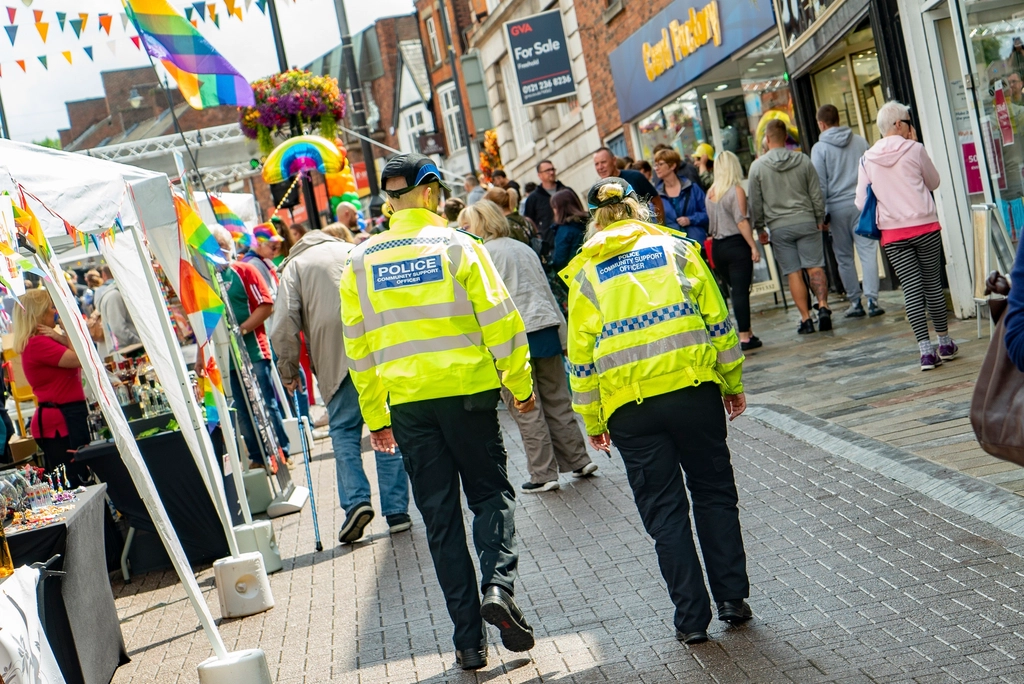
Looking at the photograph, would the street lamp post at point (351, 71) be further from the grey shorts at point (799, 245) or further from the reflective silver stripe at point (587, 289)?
the reflective silver stripe at point (587, 289)

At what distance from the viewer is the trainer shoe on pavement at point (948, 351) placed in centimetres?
873

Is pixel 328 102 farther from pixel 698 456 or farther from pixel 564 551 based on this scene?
pixel 698 456

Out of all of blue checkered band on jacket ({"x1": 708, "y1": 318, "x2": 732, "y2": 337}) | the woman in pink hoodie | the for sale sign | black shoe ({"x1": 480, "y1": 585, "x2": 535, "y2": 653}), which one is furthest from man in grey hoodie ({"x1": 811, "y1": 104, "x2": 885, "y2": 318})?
the for sale sign

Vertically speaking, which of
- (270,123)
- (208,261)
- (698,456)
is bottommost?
(698,456)

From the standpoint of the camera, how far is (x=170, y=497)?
7.86 meters

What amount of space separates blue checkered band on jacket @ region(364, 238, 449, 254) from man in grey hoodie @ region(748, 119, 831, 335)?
7.21 meters

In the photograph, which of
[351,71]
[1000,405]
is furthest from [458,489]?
[351,71]

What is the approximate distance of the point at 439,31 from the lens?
48.0m

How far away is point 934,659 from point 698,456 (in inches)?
45.4

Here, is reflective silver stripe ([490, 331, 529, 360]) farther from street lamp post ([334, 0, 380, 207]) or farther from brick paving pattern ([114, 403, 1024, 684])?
street lamp post ([334, 0, 380, 207])

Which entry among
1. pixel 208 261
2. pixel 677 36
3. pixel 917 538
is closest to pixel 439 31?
pixel 677 36

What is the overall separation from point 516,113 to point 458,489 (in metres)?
25.5

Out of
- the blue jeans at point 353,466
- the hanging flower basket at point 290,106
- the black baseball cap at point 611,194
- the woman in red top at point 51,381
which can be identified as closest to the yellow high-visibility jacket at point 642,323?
the black baseball cap at point 611,194

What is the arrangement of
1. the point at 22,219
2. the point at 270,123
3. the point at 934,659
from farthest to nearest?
the point at 270,123, the point at 22,219, the point at 934,659
